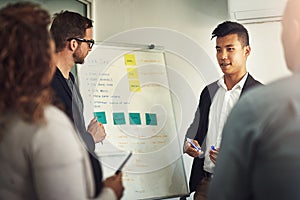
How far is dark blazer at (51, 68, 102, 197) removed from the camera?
97 centimetres

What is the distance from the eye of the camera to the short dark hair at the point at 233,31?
1.50 meters

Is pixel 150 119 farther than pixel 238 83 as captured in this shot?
Yes

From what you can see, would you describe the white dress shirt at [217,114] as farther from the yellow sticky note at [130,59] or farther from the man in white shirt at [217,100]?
the yellow sticky note at [130,59]

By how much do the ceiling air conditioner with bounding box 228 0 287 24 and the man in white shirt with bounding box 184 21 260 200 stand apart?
33mm

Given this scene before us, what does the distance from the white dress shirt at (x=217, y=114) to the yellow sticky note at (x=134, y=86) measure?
269 mm

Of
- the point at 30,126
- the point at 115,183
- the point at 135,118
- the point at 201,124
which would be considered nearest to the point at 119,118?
the point at 135,118

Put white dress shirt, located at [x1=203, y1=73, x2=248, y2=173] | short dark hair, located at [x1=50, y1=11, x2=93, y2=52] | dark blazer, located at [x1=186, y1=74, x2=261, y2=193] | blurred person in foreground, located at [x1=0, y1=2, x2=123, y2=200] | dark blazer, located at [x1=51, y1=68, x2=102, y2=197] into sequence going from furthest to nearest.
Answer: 1. dark blazer, located at [x1=186, y1=74, x2=261, y2=193]
2. white dress shirt, located at [x1=203, y1=73, x2=248, y2=173]
3. short dark hair, located at [x1=50, y1=11, x2=93, y2=52]
4. dark blazer, located at [x1=51, y1=68, x2=102, y2=197]
5. blurred person in foreground, located at [x1=0, y1=2, x2=123, y2=200]

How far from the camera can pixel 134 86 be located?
1578 mm

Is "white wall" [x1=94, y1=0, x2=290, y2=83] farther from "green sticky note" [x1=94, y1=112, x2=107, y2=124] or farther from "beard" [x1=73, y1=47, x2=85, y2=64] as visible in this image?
"green sticky note" [x1=94, y1=112, x2=107, y2=124]

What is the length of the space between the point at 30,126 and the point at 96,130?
1.76 feet

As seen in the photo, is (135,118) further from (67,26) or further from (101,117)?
(67,26)

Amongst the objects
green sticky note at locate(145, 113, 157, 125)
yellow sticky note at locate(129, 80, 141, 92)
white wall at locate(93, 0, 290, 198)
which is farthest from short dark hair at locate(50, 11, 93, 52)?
green sticky note at locate(145, 113, 157, 125)

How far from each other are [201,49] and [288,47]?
0.60 meters

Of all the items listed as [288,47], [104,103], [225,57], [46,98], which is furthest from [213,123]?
[46,98]
